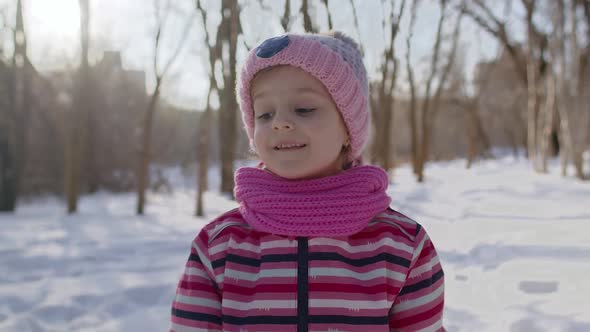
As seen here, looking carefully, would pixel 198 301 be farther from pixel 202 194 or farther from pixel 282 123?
pixel 202 194

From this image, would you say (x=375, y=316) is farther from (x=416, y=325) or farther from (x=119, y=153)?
(x=119, y=153)

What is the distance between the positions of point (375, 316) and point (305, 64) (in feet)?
2.22

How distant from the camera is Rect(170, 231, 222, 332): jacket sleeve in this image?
1.11 metres

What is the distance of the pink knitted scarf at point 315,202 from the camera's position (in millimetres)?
1112

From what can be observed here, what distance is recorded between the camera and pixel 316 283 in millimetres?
1080

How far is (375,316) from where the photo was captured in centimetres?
106

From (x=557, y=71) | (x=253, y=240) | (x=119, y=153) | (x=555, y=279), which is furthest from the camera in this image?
(x=119, y=153)

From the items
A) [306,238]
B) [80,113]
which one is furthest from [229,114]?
[306,238]

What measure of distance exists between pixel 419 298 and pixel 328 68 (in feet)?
2.15

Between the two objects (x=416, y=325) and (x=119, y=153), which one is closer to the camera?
(x=416, y=325)

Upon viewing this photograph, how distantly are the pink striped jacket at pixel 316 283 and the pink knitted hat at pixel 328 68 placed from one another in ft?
1.01

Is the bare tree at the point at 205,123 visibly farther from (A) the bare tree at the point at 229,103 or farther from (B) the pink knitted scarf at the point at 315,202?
(B) the pink knitted scarf at the point at 315,202

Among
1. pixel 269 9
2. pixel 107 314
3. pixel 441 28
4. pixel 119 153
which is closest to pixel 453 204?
pixel 269 9

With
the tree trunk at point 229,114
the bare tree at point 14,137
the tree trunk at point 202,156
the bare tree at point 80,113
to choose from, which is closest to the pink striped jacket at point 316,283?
the tree trunk at point 202,156
